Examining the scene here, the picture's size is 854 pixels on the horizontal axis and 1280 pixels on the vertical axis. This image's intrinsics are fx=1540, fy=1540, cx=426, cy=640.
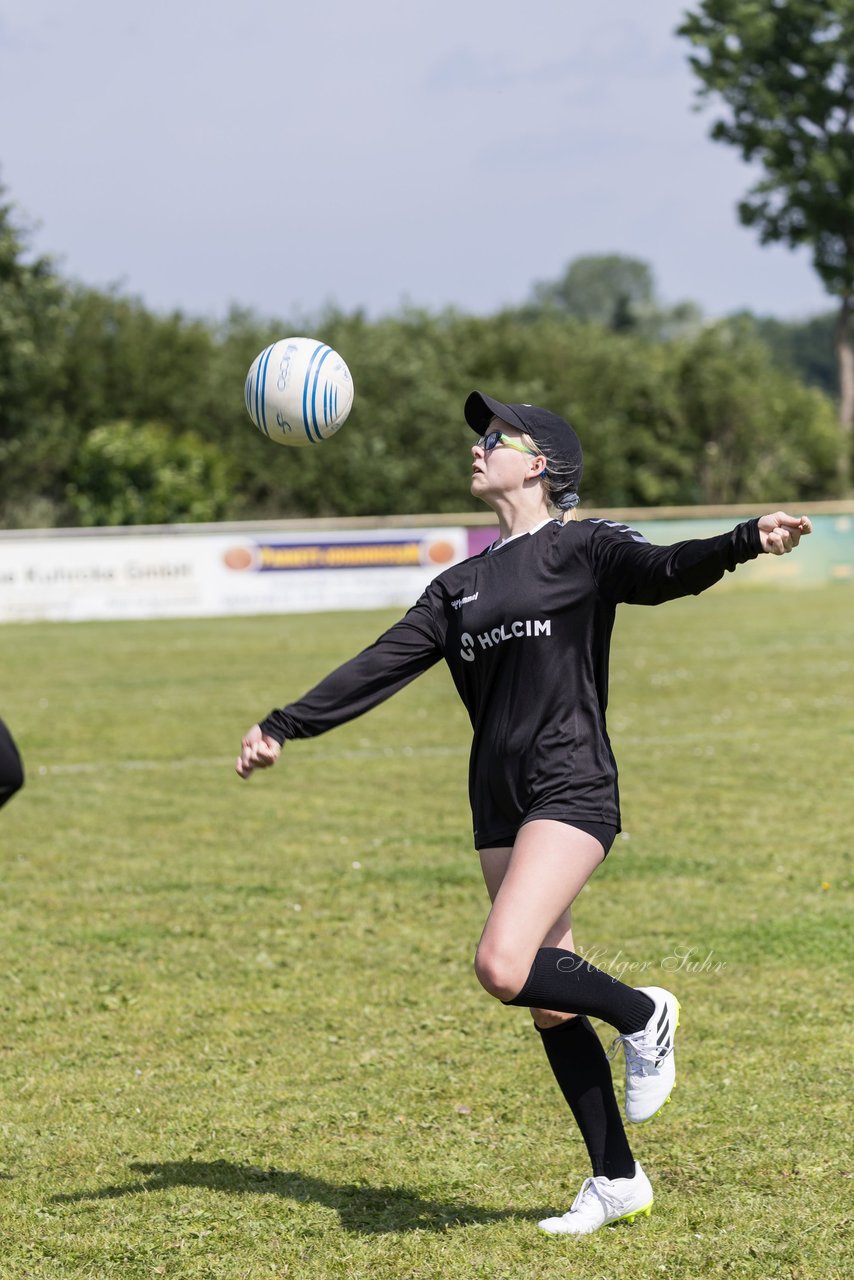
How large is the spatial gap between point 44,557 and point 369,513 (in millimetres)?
24048

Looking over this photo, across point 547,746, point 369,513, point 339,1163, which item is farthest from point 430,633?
point 369,513

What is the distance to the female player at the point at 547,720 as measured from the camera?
436 centimetres

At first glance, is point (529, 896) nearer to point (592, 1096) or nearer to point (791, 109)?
point (592, 1096)

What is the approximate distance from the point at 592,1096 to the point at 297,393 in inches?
105

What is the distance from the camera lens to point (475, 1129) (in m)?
5.43

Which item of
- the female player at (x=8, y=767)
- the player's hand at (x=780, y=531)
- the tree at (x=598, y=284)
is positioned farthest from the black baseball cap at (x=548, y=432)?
the tree at (x=598, y=284)

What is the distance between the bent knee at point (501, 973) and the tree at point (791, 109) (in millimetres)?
51944

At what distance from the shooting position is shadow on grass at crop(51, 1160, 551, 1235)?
4680 mm

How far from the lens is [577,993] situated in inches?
173

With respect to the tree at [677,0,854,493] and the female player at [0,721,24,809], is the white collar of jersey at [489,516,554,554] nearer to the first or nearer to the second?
the female player at [0,721,24,809]

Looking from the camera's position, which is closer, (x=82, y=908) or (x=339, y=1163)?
(x=339, y=1163)

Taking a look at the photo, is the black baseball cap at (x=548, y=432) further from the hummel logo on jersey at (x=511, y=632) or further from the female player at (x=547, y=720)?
the hummel logo on jersey at (x=511, y=632)

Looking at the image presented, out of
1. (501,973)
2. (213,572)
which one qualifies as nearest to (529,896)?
(501,973)

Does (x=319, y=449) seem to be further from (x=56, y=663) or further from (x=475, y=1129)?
(x=475, y=1129)
